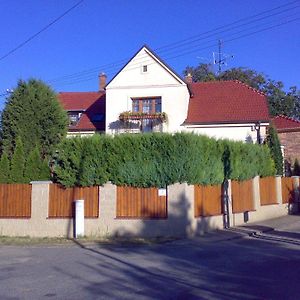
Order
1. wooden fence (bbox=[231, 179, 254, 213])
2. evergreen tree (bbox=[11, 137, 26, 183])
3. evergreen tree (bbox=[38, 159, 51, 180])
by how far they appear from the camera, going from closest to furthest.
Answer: evergreen tree (bbox=[11, 137, 26, 183]) → evergreen tree (bbox=[38, 159, 51, 180]) → wooden fence (bbox=[231, 179, 254, 213])

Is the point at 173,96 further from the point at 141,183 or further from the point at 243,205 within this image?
the point at 141,183

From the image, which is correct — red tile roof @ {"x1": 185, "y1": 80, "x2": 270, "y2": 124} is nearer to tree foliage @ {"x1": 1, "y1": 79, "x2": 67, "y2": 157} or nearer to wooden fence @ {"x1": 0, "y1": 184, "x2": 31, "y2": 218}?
tree foliage @ {"x1": 1, "y1": 79, "x2": 67, "y2": 157}

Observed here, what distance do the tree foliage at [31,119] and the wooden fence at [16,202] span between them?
2.51 m

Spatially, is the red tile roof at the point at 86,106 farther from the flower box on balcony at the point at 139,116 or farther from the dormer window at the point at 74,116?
the flower box on balcony at the point at 139,116

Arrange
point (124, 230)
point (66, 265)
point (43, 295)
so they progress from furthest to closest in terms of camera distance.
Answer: point (124, 230), point (66, 265), point (43, 295)

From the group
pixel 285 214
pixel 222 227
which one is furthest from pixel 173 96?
pixel 222 227

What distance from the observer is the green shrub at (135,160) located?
19.0m

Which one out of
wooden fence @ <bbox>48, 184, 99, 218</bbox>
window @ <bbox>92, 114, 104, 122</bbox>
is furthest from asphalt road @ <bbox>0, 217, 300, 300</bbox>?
window @ <bbox>92, 114, 104, 122</bbox>

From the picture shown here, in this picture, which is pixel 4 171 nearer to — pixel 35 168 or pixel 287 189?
pixel 35 168

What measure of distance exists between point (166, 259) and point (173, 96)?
69.8ft

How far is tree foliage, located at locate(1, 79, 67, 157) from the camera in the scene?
22719mm

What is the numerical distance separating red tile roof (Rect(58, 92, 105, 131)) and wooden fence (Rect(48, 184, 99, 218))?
16.2 m

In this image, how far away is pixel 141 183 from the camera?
1908cm

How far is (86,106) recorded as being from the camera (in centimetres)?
3853
